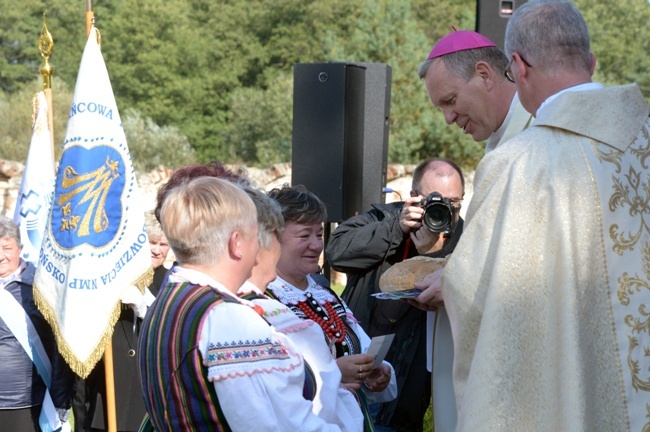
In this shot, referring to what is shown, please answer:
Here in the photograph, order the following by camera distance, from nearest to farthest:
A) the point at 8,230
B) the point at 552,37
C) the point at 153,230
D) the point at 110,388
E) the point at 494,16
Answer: the point at 552,37, the point at 110,388, the point at 494,16, the point at 8,230, the point at 153,230

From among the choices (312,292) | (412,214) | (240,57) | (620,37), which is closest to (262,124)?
(240,57)

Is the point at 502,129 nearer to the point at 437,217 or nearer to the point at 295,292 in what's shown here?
the point at 437,217

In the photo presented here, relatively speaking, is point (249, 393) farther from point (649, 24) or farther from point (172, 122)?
point (649, 24)

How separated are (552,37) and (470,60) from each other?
1.15 metres

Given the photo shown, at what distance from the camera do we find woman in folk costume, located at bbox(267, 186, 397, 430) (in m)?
3.20

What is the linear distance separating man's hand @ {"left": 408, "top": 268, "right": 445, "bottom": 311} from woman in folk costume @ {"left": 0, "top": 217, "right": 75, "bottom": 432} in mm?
2915

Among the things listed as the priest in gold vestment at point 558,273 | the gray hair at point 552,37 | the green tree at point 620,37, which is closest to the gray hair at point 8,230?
the priest in gold vestment at point 558,273

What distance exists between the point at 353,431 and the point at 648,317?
90 centimetres

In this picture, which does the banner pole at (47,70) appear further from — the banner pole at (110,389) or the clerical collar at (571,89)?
the clerical collar at (571,89)

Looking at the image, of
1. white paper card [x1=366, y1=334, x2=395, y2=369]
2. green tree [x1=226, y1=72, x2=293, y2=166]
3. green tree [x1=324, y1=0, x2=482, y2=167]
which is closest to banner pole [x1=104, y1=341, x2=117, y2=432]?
white paper card [x1=366, y1=334, x2=395, y2=369]

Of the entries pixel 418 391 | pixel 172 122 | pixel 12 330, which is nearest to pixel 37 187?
pixel 12 330

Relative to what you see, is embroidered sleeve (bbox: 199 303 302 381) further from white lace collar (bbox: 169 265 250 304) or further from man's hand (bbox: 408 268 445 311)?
man's hand (bbox: 408 268 445 311)

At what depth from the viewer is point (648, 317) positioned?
2.44 metres

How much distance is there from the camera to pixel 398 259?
448cm
